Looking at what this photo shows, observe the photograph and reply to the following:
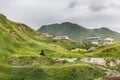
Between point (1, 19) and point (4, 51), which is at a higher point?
point (1, 19)

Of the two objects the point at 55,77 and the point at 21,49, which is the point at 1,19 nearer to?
the point at 21,49

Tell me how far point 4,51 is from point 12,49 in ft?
33.0

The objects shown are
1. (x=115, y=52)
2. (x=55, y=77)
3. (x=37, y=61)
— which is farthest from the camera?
(x=115, y=52)

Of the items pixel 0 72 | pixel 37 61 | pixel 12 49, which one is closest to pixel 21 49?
pixel 12 49

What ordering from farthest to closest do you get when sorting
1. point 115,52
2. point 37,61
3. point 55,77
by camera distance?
1. point 115,52
2. point 37,61
3. point 55,77

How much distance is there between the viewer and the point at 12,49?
13325 cm

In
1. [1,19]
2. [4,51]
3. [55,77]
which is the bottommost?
[55,77]

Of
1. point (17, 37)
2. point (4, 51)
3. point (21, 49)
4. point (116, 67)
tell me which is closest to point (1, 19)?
point (17, 37)

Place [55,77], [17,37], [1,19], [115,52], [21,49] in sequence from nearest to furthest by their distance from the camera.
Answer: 1. [55,77]
2. [115,52]
3. [21,49]
4. [17,37]
5. [1,19]

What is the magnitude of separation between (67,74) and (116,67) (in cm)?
2263

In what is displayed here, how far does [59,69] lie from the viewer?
3792 inches

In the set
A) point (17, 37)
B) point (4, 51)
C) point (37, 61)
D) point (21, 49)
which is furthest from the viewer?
point (17, 37)

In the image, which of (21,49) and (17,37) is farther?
(17,37)

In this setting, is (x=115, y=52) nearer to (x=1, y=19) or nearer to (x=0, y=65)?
(x=0, y=65)
